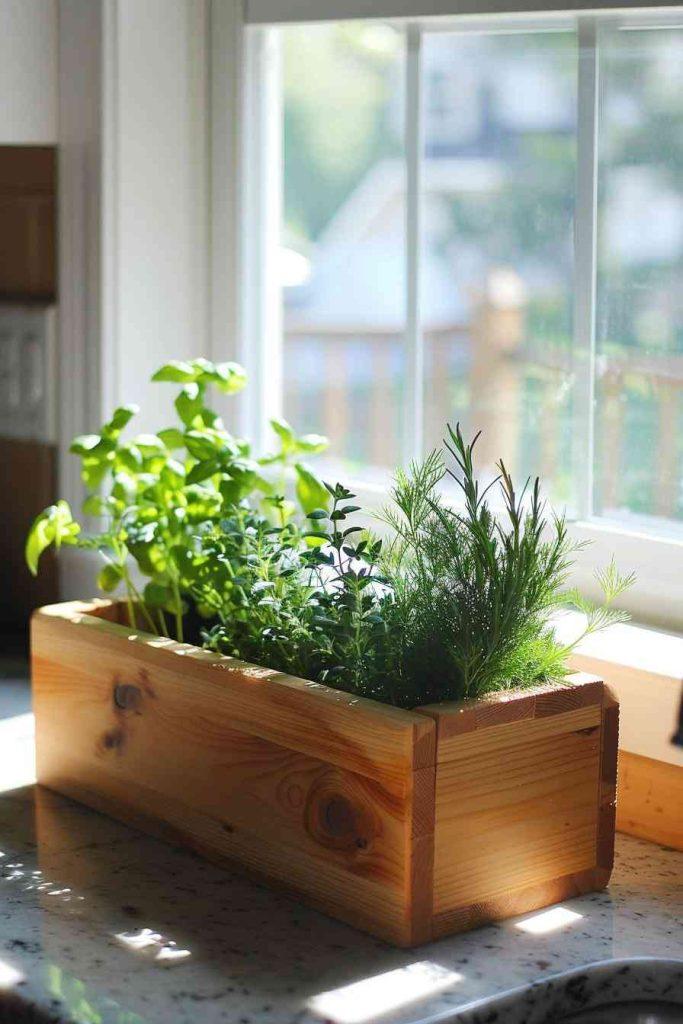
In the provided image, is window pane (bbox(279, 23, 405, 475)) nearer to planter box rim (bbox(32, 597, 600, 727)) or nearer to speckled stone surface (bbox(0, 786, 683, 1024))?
planter box rim (bbox(32, 597, 600, 727))

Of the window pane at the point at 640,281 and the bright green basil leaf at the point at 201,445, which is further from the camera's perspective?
the window pane at the point at 640,281

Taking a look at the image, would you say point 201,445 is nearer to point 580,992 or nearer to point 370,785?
point 370,785

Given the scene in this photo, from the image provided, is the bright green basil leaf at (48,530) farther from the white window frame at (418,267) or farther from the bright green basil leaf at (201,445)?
the white window frame at (418,267)

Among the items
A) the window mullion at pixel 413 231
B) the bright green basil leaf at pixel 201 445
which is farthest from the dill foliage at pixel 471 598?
the window mullion at pixel 413 231

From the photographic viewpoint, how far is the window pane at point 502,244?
1.60 metres

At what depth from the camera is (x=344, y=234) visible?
6.98ft

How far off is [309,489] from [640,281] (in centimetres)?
46

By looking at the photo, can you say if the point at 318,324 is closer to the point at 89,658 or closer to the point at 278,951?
the point at 89,658

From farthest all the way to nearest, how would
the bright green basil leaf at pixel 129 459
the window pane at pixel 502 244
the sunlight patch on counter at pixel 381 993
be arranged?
the window pane at pixel 502 244
the bright green basil leaf at pixel 129 459
the sunlight patch on counter at pixel 381 993

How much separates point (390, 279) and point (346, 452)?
Answer: 11.6 inches

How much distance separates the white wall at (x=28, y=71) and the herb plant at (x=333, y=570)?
0.63 metres

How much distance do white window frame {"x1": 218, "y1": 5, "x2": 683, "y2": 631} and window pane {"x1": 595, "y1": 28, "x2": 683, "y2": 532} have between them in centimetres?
2

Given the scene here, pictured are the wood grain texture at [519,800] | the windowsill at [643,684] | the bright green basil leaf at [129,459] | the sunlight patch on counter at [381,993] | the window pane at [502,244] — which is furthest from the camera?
the window pane at [502,244]

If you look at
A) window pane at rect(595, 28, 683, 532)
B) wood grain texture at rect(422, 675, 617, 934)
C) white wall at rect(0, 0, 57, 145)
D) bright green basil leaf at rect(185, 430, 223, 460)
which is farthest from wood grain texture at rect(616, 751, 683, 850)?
white wall at rect(0, 0, 57, 145)
